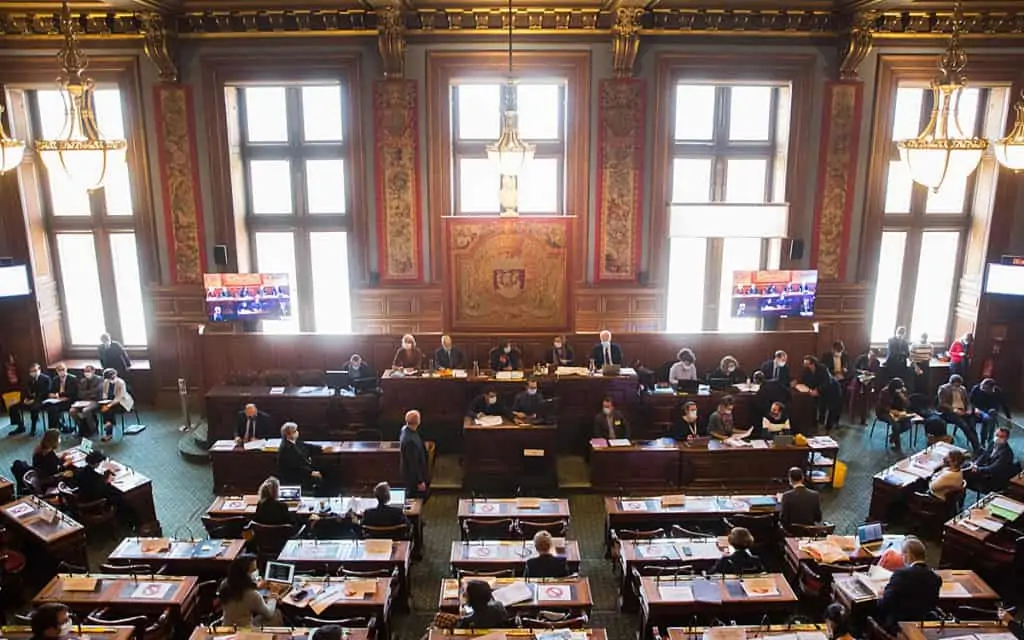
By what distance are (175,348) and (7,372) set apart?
2.65 meters

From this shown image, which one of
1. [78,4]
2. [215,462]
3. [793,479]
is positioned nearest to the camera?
[793,479]

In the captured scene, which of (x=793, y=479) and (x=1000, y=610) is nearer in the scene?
(x=1000, y=610)

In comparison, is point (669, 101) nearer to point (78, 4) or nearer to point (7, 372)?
point (78, 4)

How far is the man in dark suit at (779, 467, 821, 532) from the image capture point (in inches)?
296

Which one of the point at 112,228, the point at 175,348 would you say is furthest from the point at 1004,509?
the point at 112,228

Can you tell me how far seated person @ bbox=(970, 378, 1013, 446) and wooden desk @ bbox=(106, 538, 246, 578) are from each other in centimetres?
996

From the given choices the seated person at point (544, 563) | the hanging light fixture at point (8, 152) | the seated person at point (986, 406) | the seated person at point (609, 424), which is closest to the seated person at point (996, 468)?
the seated person at point (986, 406)

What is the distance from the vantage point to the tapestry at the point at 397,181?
11922mm

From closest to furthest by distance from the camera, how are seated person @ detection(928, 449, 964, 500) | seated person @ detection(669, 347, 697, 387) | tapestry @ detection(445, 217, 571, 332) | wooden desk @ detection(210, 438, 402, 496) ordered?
seated person @ detection(928, 449, 964, 500) < wooden desk @ detection(210, 438, 402, 496) < seated person @ detection(669, 347, 697, 387) < tapestry @ detection(445, 217, 571, 332)

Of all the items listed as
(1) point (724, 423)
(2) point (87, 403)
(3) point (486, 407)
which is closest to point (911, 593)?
(1) point (724, 423)

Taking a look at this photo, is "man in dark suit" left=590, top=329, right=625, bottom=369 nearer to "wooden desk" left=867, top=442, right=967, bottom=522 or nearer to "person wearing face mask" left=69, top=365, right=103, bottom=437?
"wooden desk" left=867, top=442, right=967, bottom=522

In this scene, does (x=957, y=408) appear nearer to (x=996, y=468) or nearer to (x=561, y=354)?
(x=996, y=468)

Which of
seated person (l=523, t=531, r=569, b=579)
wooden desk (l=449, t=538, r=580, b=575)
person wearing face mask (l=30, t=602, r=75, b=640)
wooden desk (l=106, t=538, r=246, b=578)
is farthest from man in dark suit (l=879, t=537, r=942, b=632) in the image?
person wearing face mask (l=30, t=602, r=75, b=640)

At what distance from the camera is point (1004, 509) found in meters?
7.60
